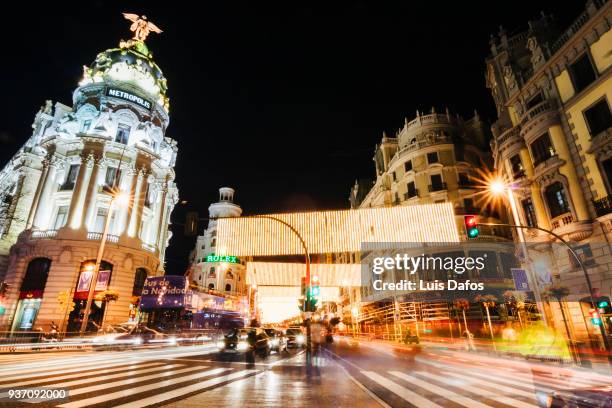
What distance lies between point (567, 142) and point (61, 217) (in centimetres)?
4642

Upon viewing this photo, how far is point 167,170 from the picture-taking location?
42125 mm

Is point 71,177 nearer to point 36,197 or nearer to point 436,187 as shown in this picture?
point 36,197

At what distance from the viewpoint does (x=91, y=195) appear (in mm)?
33906

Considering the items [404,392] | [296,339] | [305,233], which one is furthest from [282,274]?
[404,392]

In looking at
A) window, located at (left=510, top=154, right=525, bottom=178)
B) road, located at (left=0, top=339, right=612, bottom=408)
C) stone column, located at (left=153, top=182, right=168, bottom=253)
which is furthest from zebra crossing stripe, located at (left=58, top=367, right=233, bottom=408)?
stone column, located at (left=153, top=182, right=168, bottom=253)

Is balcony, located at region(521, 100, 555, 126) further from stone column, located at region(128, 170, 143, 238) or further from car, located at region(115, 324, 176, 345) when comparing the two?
stone column, located at region(128, 170, 143, 238)

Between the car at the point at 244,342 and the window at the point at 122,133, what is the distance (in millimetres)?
31049

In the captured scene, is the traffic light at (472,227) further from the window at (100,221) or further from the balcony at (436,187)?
the window at (100,221)

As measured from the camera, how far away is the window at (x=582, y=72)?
64.8 ft

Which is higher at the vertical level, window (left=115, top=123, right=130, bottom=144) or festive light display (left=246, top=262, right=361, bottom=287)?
window (left=115, top=123, right=130, bottom=144)

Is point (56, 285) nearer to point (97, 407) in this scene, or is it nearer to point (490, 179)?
point (97, 407)

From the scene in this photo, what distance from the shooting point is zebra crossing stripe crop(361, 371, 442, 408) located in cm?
590

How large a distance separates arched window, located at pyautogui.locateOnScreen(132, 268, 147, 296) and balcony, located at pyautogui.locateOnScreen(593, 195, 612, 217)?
40.0 m

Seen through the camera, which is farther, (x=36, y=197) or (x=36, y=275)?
(x=36, y=197)
